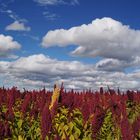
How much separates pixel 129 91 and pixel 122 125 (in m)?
13.8

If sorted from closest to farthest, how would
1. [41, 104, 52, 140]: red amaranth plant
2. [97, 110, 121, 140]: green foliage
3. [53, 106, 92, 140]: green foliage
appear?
[41, 104, 52, 140]: red amaranth plant → [53, 106, 92, 140]: green foliage → [97, 110, 121, 140]: green foliage

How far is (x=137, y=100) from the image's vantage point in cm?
1594

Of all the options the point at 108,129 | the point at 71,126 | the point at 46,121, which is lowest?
the point at 108,129

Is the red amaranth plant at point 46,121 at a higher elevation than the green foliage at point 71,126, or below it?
higher

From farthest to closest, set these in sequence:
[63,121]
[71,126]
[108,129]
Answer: [108,129]
[63,121]
[71,126]

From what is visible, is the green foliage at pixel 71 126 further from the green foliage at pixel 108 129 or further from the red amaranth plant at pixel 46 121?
the red amaranth plant at pixel 46 121

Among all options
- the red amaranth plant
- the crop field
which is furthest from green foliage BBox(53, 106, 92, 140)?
the red amaranth plant

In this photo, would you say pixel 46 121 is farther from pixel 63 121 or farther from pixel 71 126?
pixel 63 121

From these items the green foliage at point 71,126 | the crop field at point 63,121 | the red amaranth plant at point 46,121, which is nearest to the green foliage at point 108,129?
the crop field at point 63,121

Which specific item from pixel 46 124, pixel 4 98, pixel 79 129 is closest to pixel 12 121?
pixel 79 129

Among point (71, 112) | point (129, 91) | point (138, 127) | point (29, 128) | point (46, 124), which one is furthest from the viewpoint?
point (129, 91)

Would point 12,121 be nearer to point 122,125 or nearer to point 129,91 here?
point 122,125

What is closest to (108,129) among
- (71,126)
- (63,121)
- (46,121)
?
(63,121)

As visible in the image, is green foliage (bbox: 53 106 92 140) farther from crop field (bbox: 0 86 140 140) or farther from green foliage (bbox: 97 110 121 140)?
green foliage (bbox: 97 110 121 140)
